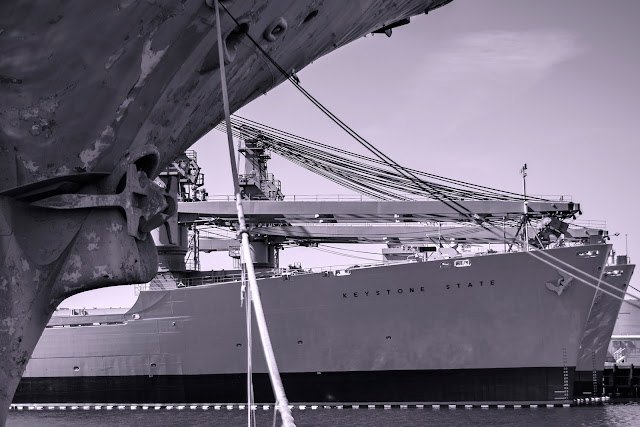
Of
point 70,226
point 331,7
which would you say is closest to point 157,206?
point 70,226

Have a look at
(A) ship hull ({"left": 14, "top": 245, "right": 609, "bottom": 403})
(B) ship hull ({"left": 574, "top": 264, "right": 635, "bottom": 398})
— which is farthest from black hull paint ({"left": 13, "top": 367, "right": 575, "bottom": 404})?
(B) ship hull ({"left": 574, "top": 264, "right": 635, "bottom": 398})

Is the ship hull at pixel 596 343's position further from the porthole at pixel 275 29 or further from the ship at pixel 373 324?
the porthole at pixel 275 29

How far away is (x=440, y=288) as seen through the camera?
20953 millimetres

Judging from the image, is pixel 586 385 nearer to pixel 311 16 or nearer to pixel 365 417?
pixel 365 417

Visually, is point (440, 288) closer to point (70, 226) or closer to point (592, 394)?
point (592, 394)

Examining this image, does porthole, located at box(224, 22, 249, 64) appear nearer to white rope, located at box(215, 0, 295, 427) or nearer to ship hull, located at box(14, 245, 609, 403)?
white rope, located at box(215, 0, 295, 427)

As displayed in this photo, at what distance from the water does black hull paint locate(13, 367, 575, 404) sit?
2.15 feet

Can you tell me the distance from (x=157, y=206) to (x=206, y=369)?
18.4 m

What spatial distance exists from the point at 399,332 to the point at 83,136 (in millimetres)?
17104

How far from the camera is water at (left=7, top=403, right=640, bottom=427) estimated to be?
17875 millimetres

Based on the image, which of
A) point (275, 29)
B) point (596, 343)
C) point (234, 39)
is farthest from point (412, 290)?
point (234, 39)

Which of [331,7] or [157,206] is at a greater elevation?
[331,7]

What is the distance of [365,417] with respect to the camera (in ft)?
63.1

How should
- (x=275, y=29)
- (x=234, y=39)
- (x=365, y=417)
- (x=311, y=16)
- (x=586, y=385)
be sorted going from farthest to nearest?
(x=586, y=385) < (x=365, y=417) < (x=311, y=16) < (x=275, y=29) < (x=234, y=39)
